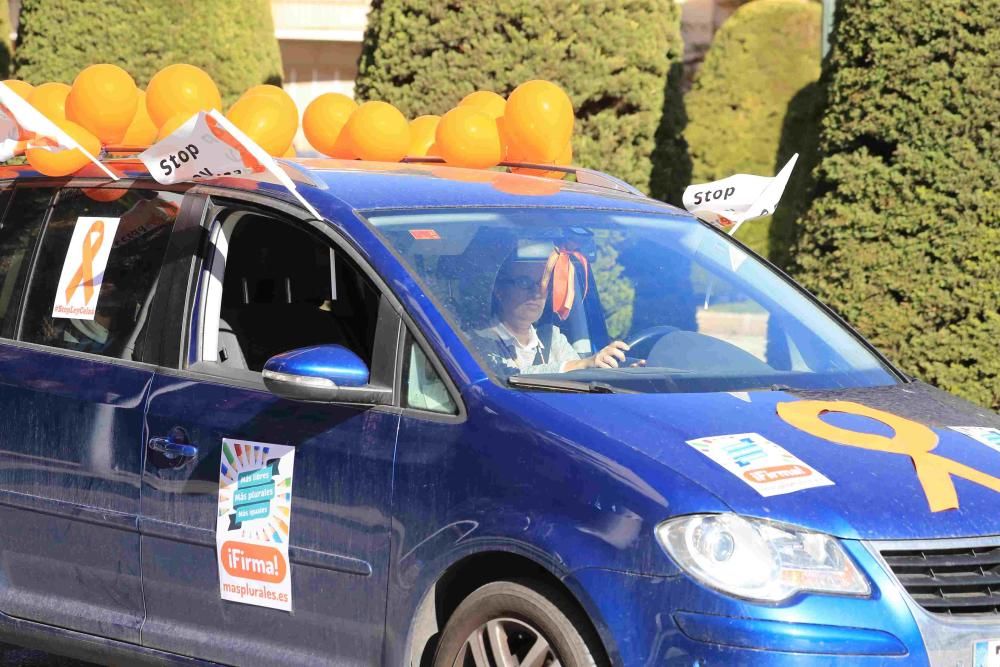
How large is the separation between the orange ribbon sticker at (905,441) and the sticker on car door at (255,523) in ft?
4.35

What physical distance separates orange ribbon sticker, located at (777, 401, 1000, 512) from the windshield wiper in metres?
0.43

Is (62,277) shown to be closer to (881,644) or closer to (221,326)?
(221,326)

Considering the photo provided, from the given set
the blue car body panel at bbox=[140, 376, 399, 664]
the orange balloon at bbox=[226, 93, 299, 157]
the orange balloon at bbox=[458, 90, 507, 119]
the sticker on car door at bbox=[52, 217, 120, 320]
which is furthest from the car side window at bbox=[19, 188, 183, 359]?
the orange balloon at bbox=[458, 90, 507, 119]

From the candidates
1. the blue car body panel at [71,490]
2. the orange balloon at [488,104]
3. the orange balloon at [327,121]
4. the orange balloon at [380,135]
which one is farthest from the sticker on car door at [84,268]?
the orange balloon at [488,104]

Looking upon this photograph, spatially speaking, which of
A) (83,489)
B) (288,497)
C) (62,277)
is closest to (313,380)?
(288,497)

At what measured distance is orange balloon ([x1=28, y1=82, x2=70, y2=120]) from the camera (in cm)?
645

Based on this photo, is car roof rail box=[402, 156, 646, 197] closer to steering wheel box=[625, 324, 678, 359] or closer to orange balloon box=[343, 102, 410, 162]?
orange balloon box=[343, 102, 410, 162]

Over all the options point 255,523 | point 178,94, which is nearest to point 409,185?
point 255,523

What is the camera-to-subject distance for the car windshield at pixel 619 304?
4379 millimetres

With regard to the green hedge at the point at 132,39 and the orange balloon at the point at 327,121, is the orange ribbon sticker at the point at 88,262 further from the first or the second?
the green hedge at the point at 132,39

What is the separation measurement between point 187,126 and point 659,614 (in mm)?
2055

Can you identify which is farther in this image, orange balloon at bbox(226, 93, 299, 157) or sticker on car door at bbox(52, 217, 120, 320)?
orange balloon at bbox(226, 93, 299, 157)

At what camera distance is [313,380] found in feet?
13.6

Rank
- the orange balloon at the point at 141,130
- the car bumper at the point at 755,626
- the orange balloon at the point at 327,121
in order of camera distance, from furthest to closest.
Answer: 1. the orange balloon at the point at 327,121
2. the orange balloon at the point at 141,130
3. the car bumper at the point at 755,626
